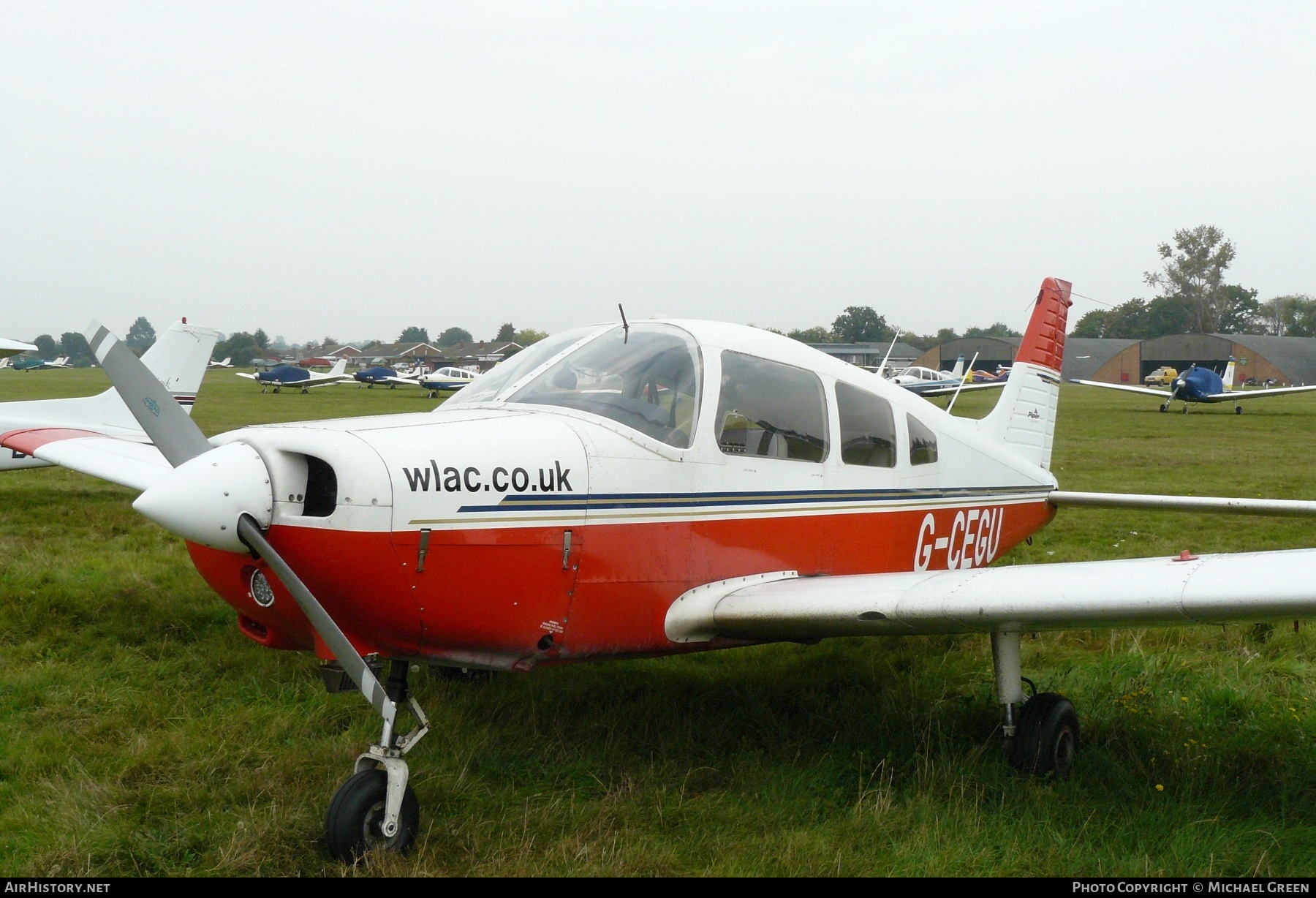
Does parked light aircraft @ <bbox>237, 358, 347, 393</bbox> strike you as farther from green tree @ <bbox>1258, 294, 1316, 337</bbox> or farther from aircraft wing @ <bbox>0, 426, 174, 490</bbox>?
green tree @ <bbox>1258, 294, 1316, 337</bbox>

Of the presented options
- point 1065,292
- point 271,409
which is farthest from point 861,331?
point 1065,292

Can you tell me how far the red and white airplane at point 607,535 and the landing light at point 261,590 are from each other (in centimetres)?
1

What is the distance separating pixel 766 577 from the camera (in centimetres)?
→ 483

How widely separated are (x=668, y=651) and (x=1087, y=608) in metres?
1.76

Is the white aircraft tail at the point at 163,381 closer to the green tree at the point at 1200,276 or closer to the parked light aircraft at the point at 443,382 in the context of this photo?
the parked light aircraft at the point at 443,382

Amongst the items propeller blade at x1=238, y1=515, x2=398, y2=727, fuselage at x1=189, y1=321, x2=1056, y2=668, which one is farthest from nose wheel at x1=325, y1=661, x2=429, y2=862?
fuselage at x1=189, y1=321, x2=1056, y2=668

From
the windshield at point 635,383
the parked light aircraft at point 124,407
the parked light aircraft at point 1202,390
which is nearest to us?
the windshield at point 635,383

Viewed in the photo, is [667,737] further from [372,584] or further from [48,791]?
[48,791]

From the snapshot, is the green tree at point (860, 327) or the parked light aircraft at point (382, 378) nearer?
the parked light aircraft at point (382, 378)

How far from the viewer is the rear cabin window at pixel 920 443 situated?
5719 millimetres

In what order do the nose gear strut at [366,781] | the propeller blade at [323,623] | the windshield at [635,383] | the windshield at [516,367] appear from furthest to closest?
the windshield at [516,367], the windshield at [635,383], the nose gear strut at [366,781], the propeller blade at [323,623]

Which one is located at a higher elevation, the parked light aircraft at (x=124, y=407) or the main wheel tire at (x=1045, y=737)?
the parked light aircraft at (x=124, y=407)

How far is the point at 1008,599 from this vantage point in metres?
4.00

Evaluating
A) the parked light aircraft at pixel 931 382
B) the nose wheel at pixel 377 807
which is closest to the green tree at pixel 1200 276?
the parked light aircraft at pixel 931 382
